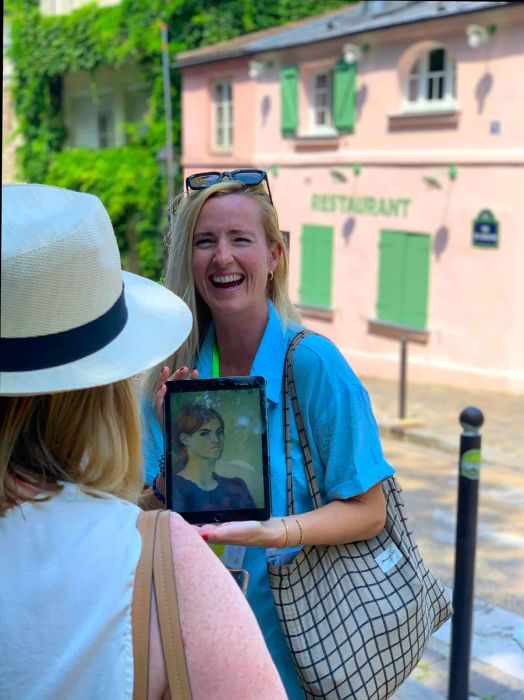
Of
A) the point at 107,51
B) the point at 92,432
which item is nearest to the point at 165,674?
the point at 92,432

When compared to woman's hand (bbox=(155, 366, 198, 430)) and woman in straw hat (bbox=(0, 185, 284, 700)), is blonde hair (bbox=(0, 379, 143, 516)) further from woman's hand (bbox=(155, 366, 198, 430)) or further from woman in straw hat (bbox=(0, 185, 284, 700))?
woman's hand (bbox=(155, 366, 198, 430))

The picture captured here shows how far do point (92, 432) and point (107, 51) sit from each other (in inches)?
811

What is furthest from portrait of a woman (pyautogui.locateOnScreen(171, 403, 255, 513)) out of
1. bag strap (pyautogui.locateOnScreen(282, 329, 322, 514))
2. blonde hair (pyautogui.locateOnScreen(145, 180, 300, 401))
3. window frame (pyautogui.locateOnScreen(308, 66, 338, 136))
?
window frame (pyautogui.locateOnScreen(308, 66, 338, 136))

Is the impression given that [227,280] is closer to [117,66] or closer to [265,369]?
[265,369]

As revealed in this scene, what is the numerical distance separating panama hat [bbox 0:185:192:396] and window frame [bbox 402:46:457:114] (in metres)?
12.9

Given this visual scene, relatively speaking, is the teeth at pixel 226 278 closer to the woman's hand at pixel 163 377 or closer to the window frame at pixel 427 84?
the woman's hand at pixel 163 377

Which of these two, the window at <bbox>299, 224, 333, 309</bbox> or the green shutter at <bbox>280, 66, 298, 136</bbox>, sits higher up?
the green shutter at <bbox>280, 66, 298, 136</bbox>

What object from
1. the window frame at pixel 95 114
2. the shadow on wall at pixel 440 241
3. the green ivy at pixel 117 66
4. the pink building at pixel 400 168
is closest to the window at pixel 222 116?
the pink building at pixel 400 168

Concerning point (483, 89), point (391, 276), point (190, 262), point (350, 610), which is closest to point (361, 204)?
point (391, 276)

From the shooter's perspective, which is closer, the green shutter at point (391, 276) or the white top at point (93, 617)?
the white top at point (93, 617)

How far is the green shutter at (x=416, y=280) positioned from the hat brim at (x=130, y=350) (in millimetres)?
12708

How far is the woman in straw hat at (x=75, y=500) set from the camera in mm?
1117

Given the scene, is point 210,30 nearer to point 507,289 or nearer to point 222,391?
point 507,289

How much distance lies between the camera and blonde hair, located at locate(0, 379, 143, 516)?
47.2 inches
